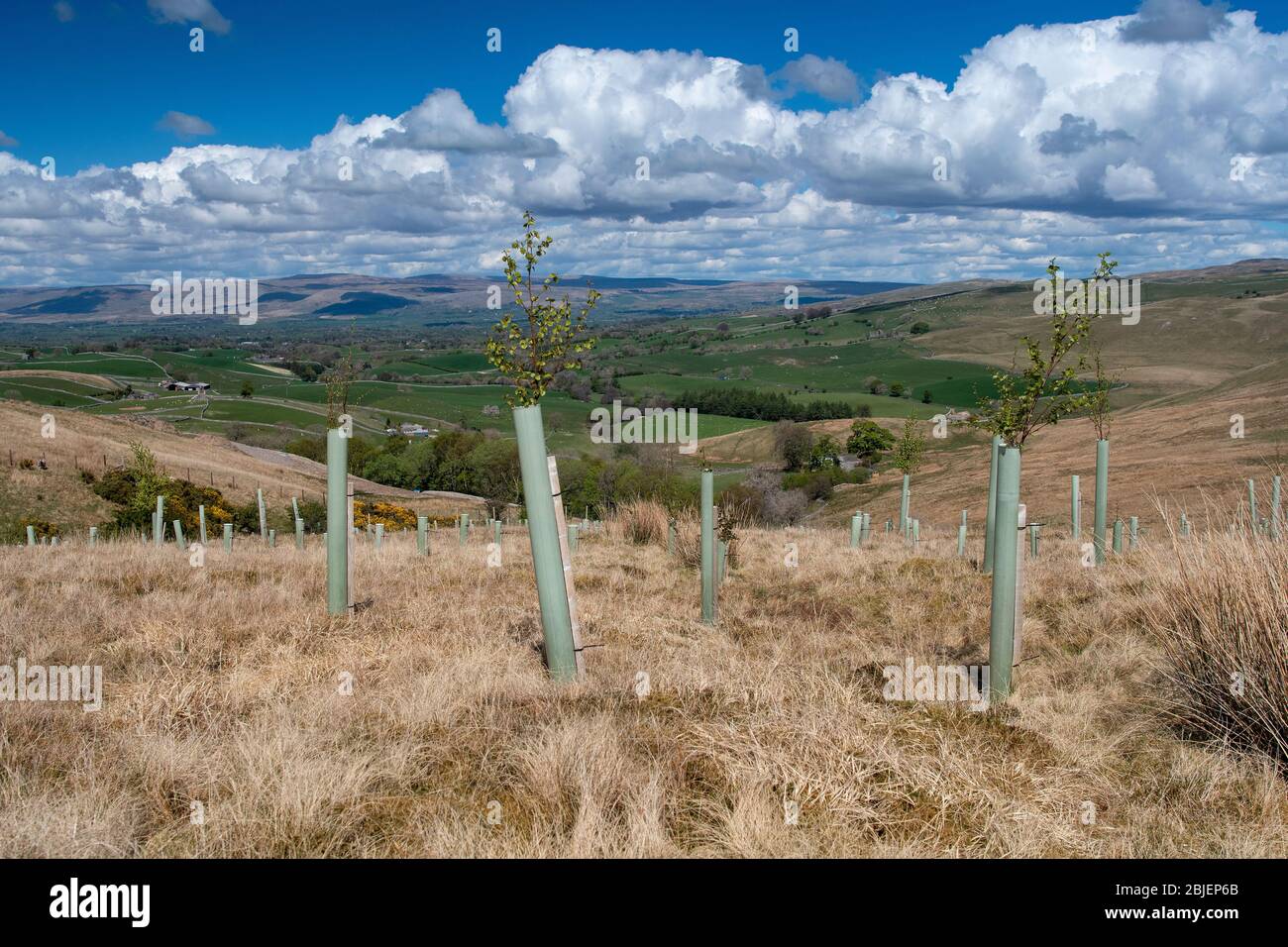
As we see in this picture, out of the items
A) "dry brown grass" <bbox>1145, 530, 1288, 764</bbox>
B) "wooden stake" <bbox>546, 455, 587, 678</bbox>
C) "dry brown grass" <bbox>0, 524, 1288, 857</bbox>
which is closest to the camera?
"dry brown grass" <bbox>0, 524, 1288, 857</bbox>

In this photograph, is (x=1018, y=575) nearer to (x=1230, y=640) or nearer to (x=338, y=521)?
(x=1230, y=640)

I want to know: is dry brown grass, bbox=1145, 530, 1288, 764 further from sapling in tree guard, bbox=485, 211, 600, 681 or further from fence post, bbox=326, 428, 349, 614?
fence post, bbox=326, 428, 349, 614

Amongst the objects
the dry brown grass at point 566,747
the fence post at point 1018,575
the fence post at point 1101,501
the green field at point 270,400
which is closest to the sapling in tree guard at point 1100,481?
the fence post at point 1101,501

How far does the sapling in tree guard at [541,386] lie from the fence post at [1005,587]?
112 inches

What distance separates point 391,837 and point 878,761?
226cm

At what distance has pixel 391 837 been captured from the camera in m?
3.71

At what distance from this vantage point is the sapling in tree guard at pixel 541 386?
594 cm

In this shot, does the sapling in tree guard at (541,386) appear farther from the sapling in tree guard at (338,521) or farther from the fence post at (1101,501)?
the fence post at (1101,501)

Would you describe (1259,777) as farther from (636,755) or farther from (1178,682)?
(636,755)

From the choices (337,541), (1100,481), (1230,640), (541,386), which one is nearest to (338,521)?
(337,541)

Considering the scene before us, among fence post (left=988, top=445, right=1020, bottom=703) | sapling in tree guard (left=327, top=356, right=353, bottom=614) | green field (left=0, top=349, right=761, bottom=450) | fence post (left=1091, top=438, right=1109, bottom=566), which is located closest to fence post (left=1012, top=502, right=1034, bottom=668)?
fence post (left=988, top=445, right=1020, bottom=703)

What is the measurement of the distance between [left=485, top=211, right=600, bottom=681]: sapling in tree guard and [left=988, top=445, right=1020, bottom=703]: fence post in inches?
112

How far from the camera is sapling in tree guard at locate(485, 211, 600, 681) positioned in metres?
5.94
